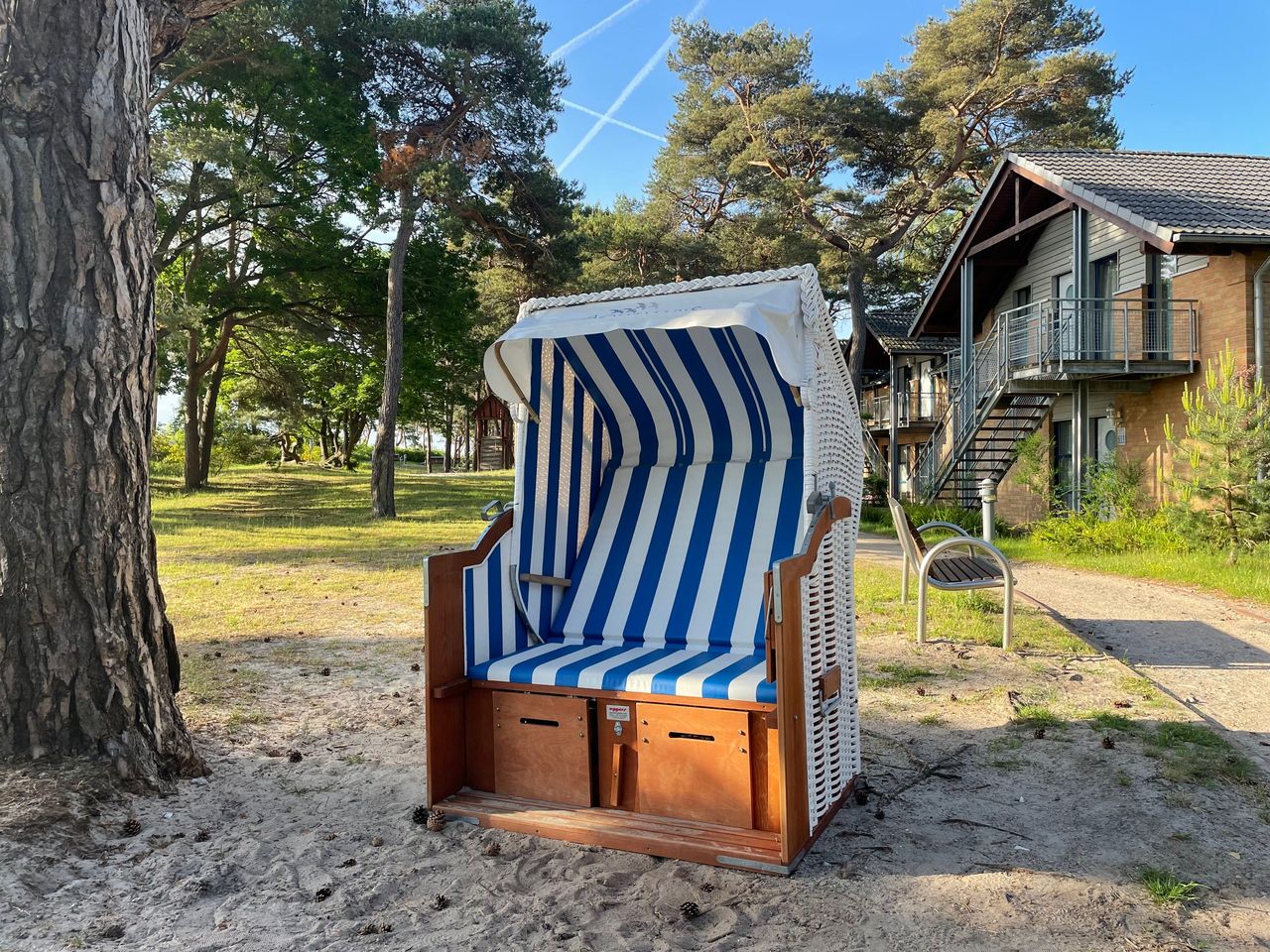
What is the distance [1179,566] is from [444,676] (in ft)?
32.4

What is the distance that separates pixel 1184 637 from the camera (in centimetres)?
690

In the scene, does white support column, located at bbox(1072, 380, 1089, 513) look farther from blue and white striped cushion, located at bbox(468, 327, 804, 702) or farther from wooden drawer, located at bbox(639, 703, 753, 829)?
wooden drawer, located at bbox(639, 703, 753, 829)

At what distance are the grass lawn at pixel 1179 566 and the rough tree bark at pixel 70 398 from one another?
922 centimetres

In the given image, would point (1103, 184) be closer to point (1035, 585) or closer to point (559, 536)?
point (1035, 585)

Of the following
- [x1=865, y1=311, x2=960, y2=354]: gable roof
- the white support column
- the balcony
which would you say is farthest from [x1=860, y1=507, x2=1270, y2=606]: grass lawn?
[x1=865, y1=311, x2=960, y2=354]: gable roof

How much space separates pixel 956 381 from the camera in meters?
22.2

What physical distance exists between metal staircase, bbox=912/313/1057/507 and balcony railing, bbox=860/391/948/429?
6.17 meters

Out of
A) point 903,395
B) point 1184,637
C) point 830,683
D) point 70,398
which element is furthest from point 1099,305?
point 70,398

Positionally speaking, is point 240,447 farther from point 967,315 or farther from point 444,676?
point 444,676

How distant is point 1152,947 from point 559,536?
2.75 meters

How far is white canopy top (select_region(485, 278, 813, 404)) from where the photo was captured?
3234 millimetres

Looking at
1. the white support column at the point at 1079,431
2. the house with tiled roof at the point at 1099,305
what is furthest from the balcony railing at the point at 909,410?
the white support column at the point at 1079,431

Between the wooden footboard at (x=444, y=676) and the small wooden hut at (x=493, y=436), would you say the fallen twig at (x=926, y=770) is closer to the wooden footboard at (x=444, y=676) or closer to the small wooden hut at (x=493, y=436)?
the wooden footboard at (x=444, y=676)

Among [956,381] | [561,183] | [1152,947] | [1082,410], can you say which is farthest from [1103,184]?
[1152,947]
